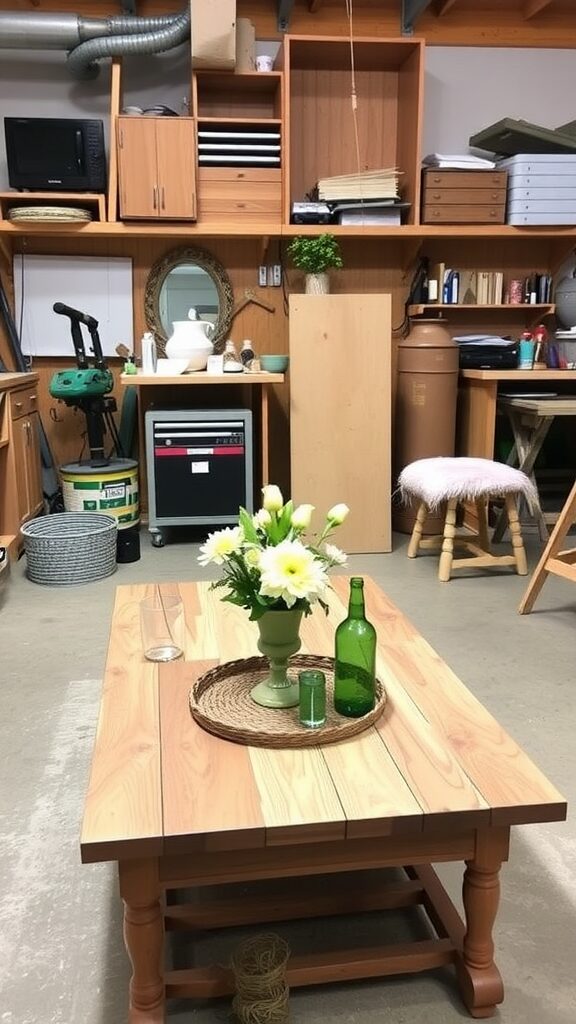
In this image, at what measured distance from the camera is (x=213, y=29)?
3910 millimetres

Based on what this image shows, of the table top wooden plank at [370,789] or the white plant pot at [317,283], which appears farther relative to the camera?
the white plant pot at [317,283]

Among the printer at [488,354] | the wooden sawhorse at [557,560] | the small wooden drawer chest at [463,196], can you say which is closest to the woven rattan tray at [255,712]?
the wooden sawhorse at [557,560]

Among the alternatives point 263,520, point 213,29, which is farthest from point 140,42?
point 263,520

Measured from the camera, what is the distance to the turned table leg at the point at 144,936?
Answer: 3.76 feet

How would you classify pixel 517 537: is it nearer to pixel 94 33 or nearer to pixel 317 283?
pixel 317 283

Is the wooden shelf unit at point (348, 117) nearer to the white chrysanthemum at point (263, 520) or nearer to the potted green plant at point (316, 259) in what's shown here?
the potted green plant at point (316, 259)

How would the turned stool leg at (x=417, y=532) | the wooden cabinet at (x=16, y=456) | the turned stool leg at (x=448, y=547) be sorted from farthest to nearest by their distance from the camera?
the turned stool leg at (x=417, y=532), the wooden cabinet at (x=16, y=456), the turned stool leg at (x=448, y=547)

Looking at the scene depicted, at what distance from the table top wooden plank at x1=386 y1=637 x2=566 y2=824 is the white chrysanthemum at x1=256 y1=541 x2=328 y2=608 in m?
0.36

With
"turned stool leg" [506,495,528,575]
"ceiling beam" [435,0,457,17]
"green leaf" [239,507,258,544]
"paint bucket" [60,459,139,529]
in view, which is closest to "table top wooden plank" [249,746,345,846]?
"green leaf" [239,507,258,544]

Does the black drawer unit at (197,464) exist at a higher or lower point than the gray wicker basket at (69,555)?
higher

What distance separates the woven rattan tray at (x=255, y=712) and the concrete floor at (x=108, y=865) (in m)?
0.47

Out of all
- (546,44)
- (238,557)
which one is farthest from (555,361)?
(238,557)

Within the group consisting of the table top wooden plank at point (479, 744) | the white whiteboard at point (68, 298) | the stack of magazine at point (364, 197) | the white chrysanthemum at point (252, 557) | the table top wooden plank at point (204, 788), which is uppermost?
the stack of magazine at point (364, 197)

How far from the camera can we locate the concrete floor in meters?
1.37
